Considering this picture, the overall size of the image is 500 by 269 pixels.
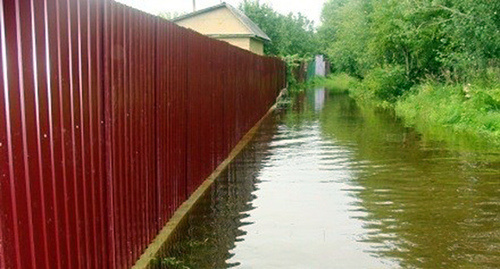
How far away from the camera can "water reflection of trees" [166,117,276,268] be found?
599 centimetres

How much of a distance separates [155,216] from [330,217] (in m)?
2.13

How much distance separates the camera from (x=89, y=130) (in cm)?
430

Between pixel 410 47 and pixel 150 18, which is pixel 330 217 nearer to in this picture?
pixel 150 18

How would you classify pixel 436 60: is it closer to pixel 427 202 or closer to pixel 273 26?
pixel 427 202

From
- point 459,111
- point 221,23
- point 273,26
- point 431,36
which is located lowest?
point 459,111

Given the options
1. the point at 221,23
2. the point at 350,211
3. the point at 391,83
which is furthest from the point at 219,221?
the point at 221,23

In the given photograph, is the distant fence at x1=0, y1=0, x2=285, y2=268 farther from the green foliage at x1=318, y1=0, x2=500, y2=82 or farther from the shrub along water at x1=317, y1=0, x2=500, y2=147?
the green foliage at x1=318, y1=0, x2=500, y2=82

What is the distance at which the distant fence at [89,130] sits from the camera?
10.4 ft

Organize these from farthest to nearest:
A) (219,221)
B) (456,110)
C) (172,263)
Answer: (456,110) < (219,221) < (172,263)

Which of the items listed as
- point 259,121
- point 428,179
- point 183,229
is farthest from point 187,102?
point 259,121

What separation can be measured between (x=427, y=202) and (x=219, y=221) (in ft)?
8.89

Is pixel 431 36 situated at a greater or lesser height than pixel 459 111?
greater

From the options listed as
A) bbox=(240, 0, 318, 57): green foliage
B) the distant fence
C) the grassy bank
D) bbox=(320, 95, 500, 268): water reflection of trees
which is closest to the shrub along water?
the grassy bank

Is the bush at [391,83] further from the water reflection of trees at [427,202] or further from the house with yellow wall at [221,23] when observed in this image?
the house with yellow wall at [221,23]
